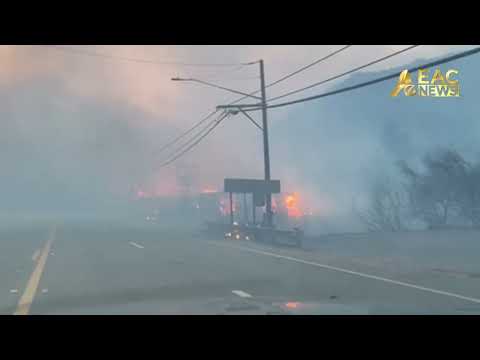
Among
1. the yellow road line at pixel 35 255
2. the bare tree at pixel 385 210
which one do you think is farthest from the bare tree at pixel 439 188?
the yellow road line at pixel 35 255

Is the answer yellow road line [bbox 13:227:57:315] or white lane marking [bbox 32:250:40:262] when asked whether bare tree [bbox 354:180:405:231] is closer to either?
white lane marking [bbox 32:250:40:262]

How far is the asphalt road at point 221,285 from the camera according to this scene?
7473 mm

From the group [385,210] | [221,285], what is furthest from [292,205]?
[221,285]

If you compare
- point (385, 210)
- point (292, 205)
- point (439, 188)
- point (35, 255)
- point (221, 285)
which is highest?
A: point (439, 188)

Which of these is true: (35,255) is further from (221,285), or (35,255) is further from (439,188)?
(439,188)

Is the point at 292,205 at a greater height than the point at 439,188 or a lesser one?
lesser

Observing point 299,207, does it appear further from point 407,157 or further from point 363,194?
point 407,157

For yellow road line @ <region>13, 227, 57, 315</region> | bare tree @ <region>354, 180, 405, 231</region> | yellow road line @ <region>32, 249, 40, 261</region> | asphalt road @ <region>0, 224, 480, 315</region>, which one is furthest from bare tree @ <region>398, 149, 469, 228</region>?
yellow road line @ <region>13, 227, 57, 315</region>

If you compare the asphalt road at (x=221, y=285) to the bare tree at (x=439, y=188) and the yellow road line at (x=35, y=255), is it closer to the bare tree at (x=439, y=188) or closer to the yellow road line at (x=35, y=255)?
the yellow road line at (x=35, y=255)

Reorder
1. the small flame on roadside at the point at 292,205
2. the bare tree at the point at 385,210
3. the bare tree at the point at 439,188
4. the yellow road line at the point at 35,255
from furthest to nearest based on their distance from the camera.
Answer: the small flame on roadside at the point at 292,205, the bare tree at the point at 385,210, the bare tree at the point at 439,188, the yellow road line at the point at 35,255

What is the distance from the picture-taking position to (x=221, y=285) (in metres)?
12.2

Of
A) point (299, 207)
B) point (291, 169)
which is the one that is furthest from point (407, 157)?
point (299, 207)

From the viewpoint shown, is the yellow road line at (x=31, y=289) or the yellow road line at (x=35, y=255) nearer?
the yellow road line at (x=31, y=289)
